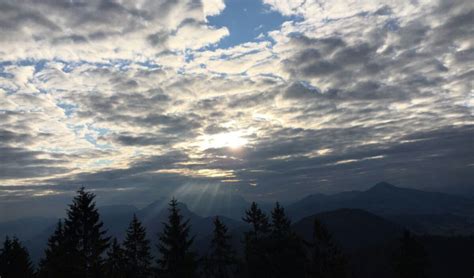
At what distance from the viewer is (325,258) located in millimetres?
47719

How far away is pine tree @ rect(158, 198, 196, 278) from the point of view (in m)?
37.8

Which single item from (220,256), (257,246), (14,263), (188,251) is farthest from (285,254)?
(14,263)

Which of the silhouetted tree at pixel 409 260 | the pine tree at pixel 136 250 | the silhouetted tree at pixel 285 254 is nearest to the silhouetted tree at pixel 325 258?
the silhouetted tree at pixel 285 254

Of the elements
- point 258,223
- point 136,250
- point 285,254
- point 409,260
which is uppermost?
point 258,223

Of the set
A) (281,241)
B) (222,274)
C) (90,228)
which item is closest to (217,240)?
(222,274)

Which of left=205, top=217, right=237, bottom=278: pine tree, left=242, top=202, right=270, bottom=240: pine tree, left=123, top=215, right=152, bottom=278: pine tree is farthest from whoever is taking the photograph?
left=242, top=202, right=270, bottom=240: pine tree

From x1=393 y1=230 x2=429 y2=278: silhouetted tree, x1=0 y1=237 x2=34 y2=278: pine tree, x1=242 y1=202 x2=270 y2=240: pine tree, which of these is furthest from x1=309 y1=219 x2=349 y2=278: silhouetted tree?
x1=0 y1=237 x2=34 y2=278: pine tree

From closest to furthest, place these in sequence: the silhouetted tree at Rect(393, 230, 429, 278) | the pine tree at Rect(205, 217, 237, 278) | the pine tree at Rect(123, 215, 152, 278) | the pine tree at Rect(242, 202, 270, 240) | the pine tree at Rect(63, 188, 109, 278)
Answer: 1. the pine tree at Rect(63, 188, 109, 278)
2. the pine tree at Rect(123, 215, 152, 278)
3. the silhouetted tree at Rect(393, 230, 429, 278)
4. the pine tree at Rect(205, 217, 237, 278)
5. the pine tree at Rect(242, 202, 270, 240)

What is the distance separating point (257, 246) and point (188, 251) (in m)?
14.8

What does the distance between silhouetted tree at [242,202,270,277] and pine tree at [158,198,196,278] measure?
1408 centimetres

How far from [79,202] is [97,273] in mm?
19186

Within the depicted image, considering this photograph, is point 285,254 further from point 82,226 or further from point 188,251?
point 82,226

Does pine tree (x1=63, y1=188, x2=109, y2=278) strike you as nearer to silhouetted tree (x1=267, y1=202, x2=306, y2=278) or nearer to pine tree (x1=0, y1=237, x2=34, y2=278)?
pine tree (x1=0, y1=237, x2=34, y2=278)

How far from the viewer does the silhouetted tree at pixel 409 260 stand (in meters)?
49.8
